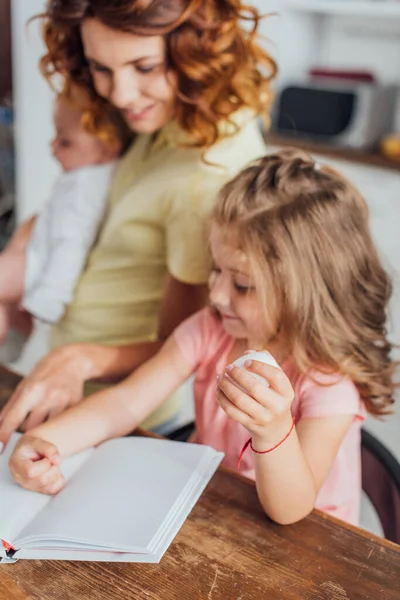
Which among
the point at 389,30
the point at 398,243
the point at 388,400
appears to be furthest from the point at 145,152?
the point at 389,30

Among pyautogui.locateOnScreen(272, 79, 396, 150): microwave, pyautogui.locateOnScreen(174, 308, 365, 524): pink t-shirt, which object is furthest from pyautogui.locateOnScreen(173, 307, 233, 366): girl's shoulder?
pyautogui.locateOnScreen(272, 79, 396, 150): microwave

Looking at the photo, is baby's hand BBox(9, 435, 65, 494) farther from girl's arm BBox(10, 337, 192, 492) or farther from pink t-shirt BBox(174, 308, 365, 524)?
pink t-shirt BBox(174, 308, 365, 524)

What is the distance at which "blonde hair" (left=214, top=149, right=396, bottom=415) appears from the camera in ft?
3.25

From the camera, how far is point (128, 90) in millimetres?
1121

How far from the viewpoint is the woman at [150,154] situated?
3.54ft

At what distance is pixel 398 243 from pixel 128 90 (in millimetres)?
1696

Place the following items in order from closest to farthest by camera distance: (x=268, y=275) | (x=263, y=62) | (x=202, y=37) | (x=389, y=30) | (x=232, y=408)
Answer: (x=232, y=408) < (x=268, y=275) < (x=202, y=37) < (x=263, y=62) < (x=389, y=30)

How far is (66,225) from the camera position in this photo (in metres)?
1.39

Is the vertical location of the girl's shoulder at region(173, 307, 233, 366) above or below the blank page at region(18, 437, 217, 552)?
above

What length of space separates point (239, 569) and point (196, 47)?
0.75 m

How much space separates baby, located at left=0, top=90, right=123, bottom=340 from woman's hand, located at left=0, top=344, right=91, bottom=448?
222 millimetres

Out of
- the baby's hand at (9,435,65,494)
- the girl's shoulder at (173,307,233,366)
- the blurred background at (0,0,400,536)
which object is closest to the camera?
the baby's hand at (9,435,65,494)

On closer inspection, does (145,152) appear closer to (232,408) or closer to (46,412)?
(46,412)

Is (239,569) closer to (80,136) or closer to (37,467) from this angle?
(37,467)
